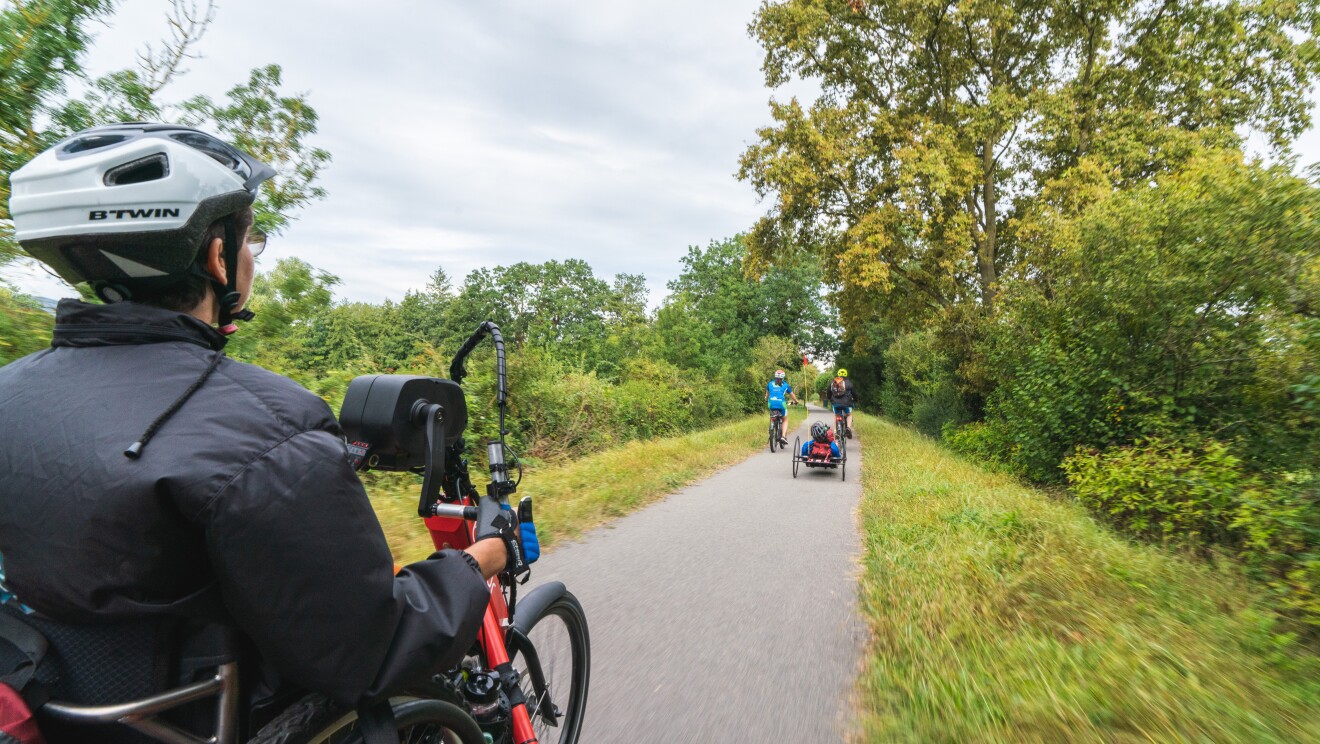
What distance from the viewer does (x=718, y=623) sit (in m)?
4.16

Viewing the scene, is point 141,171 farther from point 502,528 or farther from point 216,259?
point 502,528

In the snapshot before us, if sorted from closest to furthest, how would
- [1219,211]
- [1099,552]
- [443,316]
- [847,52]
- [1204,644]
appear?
1. [1204,644]
2. [1099,552]
3. [1219,211]
4. [847,52]
5. [443,316]

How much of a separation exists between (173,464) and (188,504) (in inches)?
2.5

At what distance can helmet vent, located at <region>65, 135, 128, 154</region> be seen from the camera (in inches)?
45.9

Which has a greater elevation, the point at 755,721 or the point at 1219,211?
the point at 1219,211

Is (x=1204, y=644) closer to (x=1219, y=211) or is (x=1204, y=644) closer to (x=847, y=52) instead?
(x=1219, y=211)

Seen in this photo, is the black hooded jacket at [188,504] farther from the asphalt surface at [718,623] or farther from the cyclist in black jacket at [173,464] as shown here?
the asphalt surface at [718,623]

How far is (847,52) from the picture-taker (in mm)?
15680

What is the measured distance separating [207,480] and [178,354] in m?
0.29

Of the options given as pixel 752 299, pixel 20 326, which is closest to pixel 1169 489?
pixel 20 326

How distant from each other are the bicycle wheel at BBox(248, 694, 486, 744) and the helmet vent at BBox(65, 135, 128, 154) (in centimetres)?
116

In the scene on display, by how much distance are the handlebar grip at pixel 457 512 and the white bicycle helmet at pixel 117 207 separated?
0.91m

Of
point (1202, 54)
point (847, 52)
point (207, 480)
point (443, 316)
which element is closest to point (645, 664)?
point (207, 480)

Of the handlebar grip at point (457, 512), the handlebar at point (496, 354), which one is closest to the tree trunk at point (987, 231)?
the handlebar at point (496, 354)
